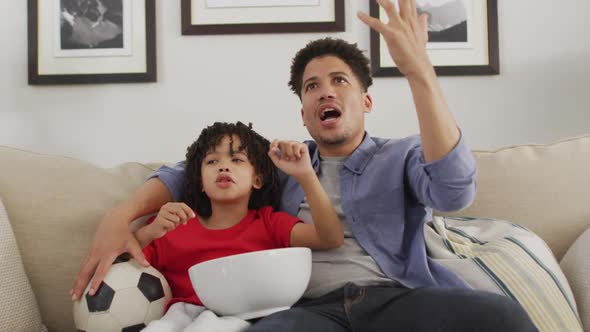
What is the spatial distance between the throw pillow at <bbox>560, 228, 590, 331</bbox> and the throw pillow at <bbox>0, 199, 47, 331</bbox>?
1.15m

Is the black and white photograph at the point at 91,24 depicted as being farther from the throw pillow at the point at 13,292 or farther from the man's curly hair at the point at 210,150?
the throw pillow at the point at 13,292

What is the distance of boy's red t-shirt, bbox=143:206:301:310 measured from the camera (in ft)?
4.33

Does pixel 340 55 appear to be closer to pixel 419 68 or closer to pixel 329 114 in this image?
pixel 329 114

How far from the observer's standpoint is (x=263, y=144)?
1.50 metres

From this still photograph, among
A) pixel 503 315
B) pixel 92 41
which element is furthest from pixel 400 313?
pixel 92 41

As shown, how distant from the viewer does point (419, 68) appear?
1055 mm

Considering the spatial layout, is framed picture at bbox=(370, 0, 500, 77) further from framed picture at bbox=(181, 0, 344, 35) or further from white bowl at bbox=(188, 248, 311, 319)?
white bowl at bbox=(188, 248, 311, 319)

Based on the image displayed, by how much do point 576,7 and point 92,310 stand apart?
5.63 ft

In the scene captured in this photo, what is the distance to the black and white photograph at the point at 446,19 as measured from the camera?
1.91 m

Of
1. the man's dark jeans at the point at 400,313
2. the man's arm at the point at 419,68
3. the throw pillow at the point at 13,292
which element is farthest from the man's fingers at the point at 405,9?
the throw pillow at the point at 13,292

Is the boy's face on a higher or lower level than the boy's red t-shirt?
higher

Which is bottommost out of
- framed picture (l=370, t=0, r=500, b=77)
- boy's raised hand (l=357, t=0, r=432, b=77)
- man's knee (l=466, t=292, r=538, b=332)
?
man's knee (l=466, t=292, r=538, b=332)

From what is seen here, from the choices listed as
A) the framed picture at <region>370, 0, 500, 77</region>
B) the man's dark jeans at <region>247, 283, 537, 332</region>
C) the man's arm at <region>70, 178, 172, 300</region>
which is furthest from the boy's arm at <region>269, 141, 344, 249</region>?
the framed picture at <region>370, 0, 500, 77</region>

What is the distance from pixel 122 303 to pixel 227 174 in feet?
1.21
